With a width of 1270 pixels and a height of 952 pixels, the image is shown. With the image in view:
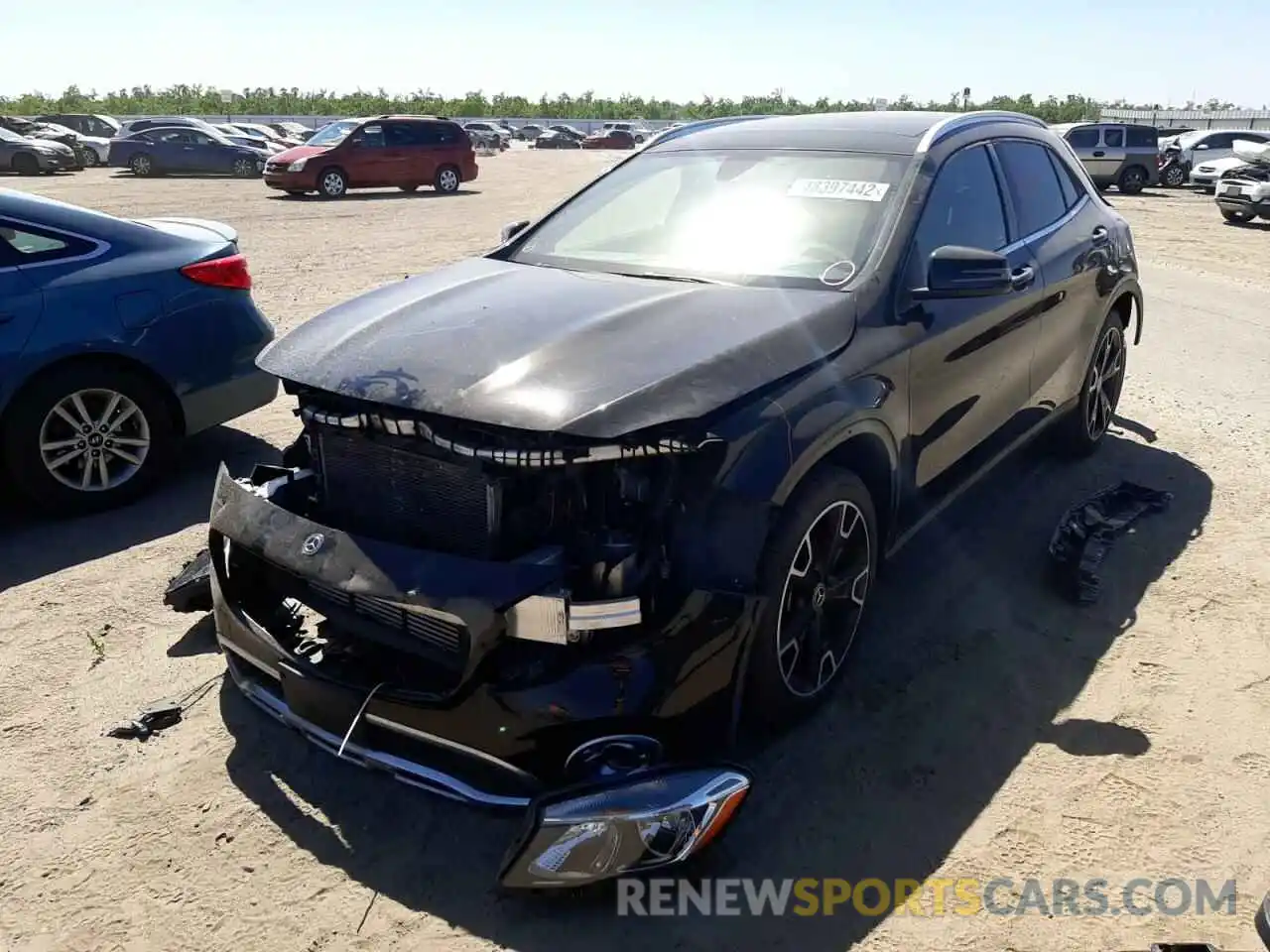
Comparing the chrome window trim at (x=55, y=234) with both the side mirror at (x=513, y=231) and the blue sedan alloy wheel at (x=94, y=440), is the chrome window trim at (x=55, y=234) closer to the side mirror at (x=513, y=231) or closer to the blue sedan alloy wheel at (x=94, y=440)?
the blue sedan alloy wheel at (x=94, y=440)

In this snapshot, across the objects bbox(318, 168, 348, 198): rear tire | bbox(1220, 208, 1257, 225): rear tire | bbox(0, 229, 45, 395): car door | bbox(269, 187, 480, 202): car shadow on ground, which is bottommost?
bbox(1220, 208, 1257, 225): rear tire

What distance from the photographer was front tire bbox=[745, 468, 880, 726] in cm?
287

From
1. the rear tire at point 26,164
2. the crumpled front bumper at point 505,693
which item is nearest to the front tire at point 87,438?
the crumpled front bumper at point 505,693

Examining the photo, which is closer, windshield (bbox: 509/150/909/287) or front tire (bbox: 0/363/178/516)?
windshield (bbox: 509/150/909/287)

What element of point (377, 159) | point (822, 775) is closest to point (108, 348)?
point (822, 775)

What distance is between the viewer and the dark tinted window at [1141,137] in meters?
25.1

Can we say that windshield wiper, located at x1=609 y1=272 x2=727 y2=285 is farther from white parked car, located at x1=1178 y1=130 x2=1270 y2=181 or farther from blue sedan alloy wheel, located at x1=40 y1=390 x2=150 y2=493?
white parked car, located at x1=1178 y1=130 x2=1270 y2=181

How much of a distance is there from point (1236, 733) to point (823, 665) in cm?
136

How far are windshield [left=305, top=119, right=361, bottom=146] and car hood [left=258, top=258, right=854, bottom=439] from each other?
20895 mm

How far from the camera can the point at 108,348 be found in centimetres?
482

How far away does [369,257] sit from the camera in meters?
12.9

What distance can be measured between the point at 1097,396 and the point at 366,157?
20.2 metres

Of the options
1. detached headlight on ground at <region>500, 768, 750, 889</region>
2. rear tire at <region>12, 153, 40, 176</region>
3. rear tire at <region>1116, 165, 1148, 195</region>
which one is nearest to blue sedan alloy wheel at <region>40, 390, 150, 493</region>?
detached headlight on ground at <region>500, 768, 750, 889</region>

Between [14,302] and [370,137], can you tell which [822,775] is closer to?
[14,302]
